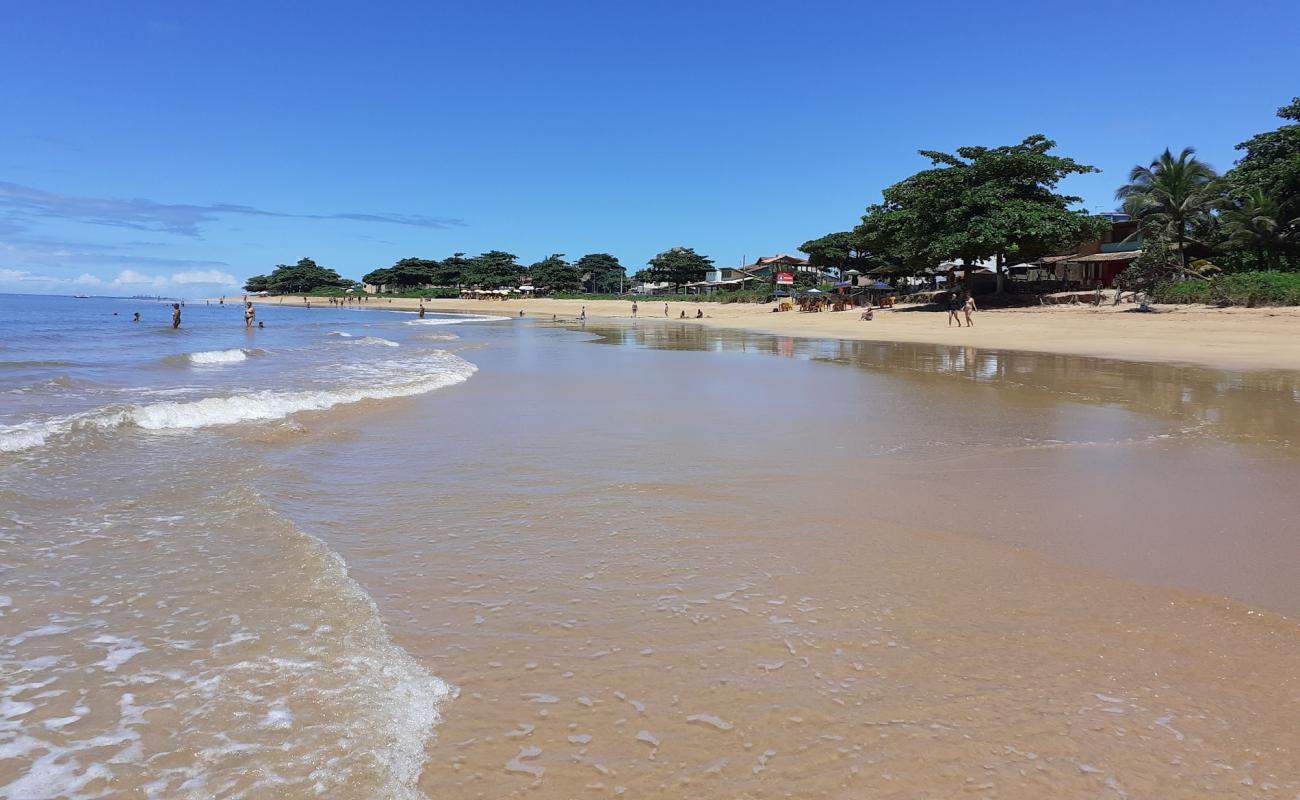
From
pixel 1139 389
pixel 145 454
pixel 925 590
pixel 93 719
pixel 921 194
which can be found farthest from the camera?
pixel 921 194

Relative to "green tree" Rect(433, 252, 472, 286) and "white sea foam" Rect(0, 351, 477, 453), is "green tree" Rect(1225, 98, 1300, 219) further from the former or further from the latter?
"green tree" Rect(433, 252, 472, 286)

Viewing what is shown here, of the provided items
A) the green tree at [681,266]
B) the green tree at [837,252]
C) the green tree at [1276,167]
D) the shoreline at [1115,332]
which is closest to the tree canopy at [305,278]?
the green tree at [681,266]

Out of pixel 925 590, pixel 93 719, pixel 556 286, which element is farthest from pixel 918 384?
pixel 556 286

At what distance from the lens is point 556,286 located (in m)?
109

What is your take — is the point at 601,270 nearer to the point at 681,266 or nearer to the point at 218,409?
the point at 681,266

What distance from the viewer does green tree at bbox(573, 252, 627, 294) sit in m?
120

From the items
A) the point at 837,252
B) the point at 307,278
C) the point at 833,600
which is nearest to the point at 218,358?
the point at 833,600

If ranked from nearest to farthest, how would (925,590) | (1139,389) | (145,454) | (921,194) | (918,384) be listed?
1. (925,590)
2. (145,454)
3. (1139,389)
4. (918,384)
5. (921,194)

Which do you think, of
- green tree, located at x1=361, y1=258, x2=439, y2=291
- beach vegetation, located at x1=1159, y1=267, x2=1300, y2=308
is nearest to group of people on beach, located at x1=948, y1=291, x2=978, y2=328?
beach vegetation, located at x1=1159, y1=267, x2=1300, y2=308

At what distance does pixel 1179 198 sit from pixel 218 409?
45990mm

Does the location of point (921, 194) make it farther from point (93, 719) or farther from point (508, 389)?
point (93, 719)

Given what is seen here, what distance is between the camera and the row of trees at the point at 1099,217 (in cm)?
3234

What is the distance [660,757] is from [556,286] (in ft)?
359

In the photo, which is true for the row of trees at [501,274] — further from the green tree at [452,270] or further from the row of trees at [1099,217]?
the row of trees at [1099,217]
